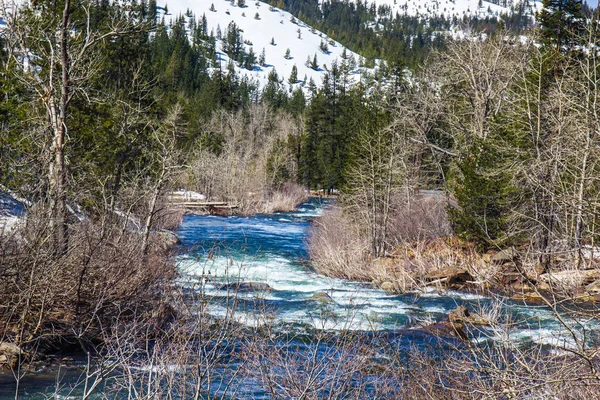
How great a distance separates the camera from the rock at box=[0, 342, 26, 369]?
802 cm

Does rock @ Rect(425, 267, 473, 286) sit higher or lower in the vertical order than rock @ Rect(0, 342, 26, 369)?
lower

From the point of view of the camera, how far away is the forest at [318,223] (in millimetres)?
5668

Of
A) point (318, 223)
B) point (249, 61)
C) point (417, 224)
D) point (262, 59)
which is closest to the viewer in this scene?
point (417, 224)

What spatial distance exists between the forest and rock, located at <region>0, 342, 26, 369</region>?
0.04 m

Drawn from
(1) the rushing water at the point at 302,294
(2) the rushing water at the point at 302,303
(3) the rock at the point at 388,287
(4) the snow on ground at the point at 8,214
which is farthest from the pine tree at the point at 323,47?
(4) the snow on ground at the point at 8,214

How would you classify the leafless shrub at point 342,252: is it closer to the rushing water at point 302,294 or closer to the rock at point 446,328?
the rushing water at point 302,294

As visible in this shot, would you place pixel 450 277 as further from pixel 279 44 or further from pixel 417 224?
pixel 279 44

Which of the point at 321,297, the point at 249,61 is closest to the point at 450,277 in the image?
the point at 321,297

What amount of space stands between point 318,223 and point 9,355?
51.0 ft

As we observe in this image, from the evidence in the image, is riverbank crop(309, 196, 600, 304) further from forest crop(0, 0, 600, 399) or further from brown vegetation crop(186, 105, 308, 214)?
brown vegetation crop(186, 105, 308, 214)

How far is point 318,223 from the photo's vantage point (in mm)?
22812

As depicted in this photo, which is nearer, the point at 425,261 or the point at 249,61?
the point at 425,261

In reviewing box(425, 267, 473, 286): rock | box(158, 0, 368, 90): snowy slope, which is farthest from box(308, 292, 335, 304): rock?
box(158, 0, 368, 90): snowy slope

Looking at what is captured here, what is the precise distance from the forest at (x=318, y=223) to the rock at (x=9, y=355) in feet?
0.14
